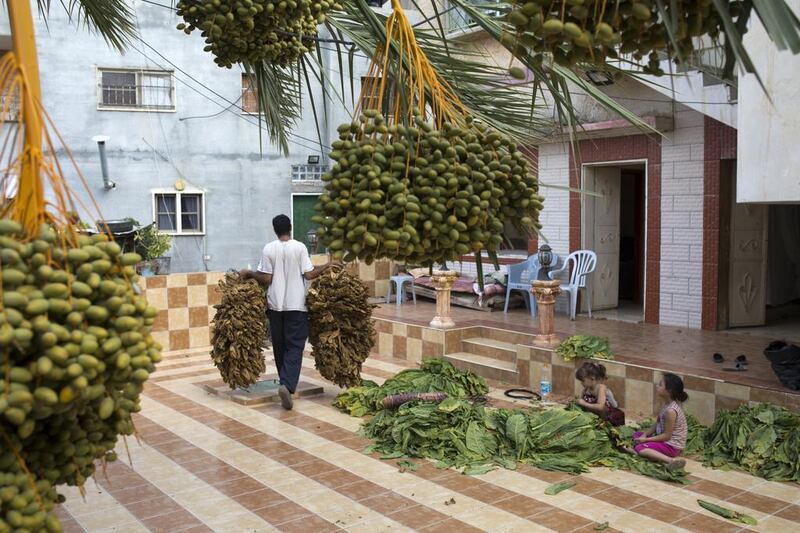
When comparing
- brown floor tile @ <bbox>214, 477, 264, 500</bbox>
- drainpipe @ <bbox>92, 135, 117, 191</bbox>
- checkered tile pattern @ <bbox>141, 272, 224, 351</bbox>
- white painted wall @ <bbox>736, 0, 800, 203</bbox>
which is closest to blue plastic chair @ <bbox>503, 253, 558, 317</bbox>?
checkered tile pattern @ <bbox>141, 272, 224, 351</bbox>

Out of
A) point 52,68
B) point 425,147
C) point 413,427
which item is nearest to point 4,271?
point 425,147

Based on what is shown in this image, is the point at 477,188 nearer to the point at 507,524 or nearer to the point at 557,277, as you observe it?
the point at 507,524

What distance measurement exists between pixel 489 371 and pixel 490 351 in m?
0.46

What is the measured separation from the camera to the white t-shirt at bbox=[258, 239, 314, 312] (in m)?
7.44

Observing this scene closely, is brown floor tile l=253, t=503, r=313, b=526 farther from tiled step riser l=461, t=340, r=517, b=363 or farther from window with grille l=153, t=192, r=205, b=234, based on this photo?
window with grille l=153, t=192, r=205, b=234

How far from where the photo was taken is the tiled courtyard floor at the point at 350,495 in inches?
193

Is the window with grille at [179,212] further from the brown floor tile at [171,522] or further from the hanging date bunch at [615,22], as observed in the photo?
the hanging date bunch at [615,22]

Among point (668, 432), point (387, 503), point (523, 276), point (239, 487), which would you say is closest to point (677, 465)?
point (668, 432)

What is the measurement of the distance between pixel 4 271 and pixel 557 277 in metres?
10.7

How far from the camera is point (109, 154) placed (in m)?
15.8

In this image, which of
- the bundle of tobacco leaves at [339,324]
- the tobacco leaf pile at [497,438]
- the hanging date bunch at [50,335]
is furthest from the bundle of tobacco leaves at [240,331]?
the hanging date bunch at [50,335]

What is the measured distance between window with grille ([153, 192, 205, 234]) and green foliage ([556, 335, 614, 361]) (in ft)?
34.4

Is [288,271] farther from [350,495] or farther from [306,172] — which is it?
[306,172]

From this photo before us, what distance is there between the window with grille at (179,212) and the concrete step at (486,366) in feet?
28.4
